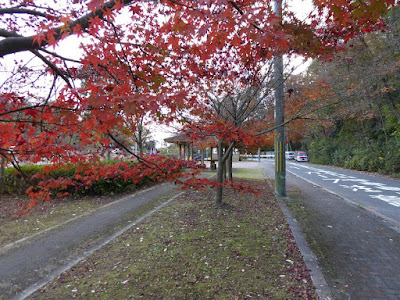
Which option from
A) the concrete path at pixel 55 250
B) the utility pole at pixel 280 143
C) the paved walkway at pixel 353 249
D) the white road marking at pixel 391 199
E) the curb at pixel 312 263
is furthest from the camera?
the utility pole at pixel 280 143

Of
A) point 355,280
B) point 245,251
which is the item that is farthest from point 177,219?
point 355,280

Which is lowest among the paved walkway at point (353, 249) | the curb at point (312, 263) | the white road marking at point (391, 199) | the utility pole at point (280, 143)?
the paved walkway at point (353, 249)

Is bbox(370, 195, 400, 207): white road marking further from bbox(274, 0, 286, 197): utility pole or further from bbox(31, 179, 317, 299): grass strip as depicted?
bbox(31, 179, 317, 299): grass strip

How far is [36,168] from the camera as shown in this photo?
8.48 meters

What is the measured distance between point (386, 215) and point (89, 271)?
6656mm

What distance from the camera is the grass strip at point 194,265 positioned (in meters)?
2.74

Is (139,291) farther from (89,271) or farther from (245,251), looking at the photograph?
(245,251)

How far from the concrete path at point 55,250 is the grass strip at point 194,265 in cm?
26

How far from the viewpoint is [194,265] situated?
10.9 feet

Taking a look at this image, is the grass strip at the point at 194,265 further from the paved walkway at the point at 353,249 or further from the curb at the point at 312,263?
the paved walkway at the point at 353,249

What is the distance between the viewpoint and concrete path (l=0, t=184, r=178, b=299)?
3086mm

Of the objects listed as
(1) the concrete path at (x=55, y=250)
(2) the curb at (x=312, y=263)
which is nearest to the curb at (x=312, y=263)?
(2) the curb at (x=312, y=263)

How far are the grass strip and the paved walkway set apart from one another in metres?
0.43

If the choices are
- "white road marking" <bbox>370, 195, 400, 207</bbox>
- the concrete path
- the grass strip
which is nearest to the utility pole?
the grass strip
